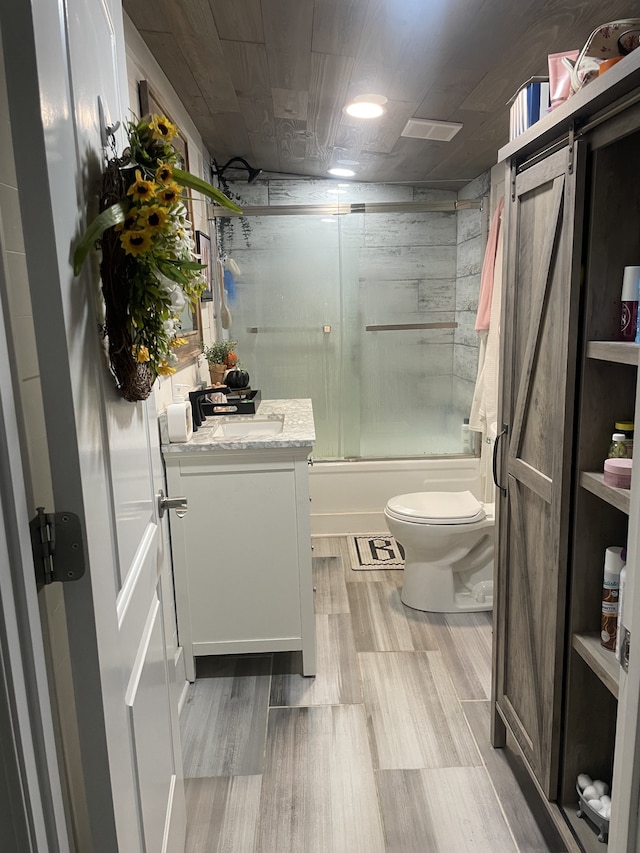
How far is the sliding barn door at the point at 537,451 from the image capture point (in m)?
1.38

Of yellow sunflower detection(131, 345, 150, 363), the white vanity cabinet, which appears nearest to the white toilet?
the white vanity cabinet

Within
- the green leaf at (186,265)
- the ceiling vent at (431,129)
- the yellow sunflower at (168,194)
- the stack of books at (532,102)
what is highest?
the ceiling vent at (431,129)

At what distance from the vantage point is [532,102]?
1508mm

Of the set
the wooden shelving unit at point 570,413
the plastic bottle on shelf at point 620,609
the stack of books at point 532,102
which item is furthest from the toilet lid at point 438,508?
the stack of books at point 532,102

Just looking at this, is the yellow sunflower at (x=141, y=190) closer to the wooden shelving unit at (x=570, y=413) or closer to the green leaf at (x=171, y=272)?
the green leaf at (x=171, y=272)

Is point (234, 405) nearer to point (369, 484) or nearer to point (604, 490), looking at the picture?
point (369, 484)

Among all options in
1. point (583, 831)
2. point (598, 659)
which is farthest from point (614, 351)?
point (583, 831)

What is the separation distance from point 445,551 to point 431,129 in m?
1.90

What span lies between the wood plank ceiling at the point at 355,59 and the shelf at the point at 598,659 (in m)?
1.55

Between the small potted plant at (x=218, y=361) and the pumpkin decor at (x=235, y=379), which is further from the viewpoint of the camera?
the small potted plant at (x=218, y=361)

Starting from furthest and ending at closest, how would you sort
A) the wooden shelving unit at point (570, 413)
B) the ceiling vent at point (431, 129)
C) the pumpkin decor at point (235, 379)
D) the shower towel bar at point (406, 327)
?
the shower towel bar at point (406, 327) < the pumpkin decor at point (235, 379) < the ceiling vent at point (431, 129) < the wooden shelving unit at point (570, 413)

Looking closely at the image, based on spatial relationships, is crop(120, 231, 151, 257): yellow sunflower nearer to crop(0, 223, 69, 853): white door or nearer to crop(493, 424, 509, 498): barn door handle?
crop(0, 223, 69, 853): white door

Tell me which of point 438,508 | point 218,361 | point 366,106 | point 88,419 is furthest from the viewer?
point 218,361

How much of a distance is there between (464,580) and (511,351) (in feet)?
4.99
